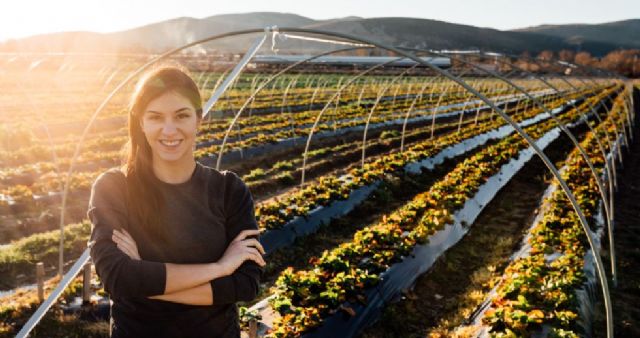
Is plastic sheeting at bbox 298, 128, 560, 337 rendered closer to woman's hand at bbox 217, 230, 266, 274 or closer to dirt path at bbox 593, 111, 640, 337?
dirt path at bbox 593, 111, 640, 337

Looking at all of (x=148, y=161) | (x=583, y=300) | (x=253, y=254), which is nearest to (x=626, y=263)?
(x=583, y=300)

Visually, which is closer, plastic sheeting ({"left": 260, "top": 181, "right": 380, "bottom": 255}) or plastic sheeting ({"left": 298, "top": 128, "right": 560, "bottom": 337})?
plastic sheeting ({"left": 298, "top": 128, "right": 560, "bottom": 337})

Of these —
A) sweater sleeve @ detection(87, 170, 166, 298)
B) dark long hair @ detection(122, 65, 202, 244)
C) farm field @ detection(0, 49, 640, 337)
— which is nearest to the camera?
sweater sleeve @ detection(87, 170, 166, 298)

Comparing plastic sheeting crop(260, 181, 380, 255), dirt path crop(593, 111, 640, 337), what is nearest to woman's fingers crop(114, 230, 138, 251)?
dirt path crop(593, 111, 640, 337)

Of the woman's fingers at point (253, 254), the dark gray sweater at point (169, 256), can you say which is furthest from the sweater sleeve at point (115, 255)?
the woman's fingers at point (253, 254)

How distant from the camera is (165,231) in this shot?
2324 millimetres

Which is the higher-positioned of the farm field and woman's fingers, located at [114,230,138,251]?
woman's fingers, located at [114,230,138,251]

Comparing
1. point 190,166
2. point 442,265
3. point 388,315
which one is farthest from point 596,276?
point 190,166

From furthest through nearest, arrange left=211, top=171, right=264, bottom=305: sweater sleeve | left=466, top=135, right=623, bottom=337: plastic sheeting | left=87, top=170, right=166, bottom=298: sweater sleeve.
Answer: left=466, top=135, right=623, bottom=337: plastic sheeting
left=211, top=171, right=264, bottom=305: sweater sleeve
left=87, top=170, right=166, bottom=298: sweater sleeve

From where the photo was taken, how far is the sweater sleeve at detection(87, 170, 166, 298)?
7.14ft

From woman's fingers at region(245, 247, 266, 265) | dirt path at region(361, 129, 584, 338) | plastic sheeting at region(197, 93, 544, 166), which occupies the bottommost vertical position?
dirt path at region(361, 129, 584, 338)

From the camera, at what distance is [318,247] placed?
30.9ft

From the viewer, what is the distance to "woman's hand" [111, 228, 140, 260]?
2260mm

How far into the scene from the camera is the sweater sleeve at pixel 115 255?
7.14ft
